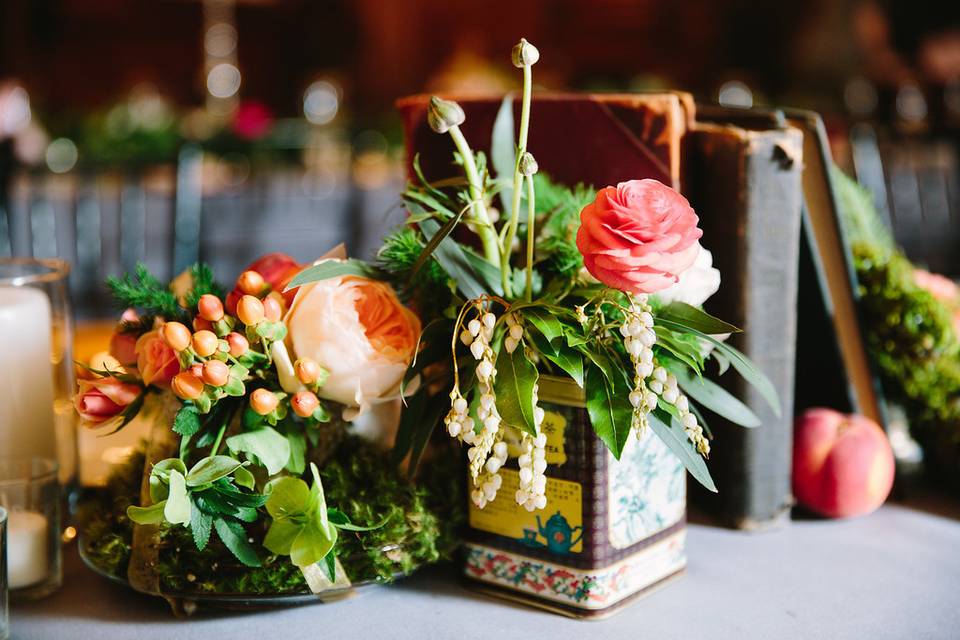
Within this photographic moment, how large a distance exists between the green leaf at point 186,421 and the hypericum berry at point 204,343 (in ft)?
0.12

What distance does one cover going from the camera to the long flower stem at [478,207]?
0.59 metres

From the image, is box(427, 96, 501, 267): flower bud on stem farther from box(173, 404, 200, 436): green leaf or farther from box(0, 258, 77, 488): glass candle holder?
box(0, 258, 77, 488): glass candle holder

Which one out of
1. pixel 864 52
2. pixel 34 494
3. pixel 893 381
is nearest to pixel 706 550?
pixel 893 381

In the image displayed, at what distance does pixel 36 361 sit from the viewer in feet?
2.26

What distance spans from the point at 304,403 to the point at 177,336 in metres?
0.08

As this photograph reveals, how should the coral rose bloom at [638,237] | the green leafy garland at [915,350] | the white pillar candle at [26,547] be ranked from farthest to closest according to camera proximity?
the green leafy garland at [915,350] → the white pillar candle at [26,547] → the coral rose bloom at [638,237]

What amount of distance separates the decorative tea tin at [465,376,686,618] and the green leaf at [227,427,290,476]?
0.14 m

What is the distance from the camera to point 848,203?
0.89 meters

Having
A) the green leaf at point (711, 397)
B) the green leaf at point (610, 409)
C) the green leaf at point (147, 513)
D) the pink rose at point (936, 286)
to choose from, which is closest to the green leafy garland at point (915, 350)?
the pink rose at point (936, 286)

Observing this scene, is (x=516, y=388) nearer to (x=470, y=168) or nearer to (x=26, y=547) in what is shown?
(x=470, y=168)

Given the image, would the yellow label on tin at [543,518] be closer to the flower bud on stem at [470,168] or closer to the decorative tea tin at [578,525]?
the decorative tea tin at [578,525]

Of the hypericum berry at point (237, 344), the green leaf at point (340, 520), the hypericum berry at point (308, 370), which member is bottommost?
the green leaf at point (340, 520)

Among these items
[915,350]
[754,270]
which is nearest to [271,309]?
[754,270]

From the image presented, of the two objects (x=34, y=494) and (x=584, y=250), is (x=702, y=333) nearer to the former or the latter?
(x=584, y=250)
